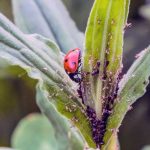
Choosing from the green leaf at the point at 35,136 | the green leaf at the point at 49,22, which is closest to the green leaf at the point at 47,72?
the green leaf at the point at 49,22

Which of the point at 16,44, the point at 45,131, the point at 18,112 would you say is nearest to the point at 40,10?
the point at 16,44

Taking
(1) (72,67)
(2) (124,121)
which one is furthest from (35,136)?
(1) (72,67)

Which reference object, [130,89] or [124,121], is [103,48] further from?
[124,121]

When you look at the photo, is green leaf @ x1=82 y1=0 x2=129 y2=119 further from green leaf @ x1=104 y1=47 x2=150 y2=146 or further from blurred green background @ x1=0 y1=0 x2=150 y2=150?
blurred green background @ x1=0 y1=0 x2=150 y2=150

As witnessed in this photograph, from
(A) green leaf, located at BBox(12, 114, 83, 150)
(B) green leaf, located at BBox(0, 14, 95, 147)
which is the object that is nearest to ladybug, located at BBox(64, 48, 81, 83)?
(B) green leaf, located at BBox(0, 14, 95, 147)

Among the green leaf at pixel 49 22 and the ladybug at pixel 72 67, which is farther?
the green leaf at pixel 49 22

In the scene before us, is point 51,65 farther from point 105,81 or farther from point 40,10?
point 40,10

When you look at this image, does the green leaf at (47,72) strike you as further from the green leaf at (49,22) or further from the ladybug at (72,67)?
the green leaf at (49,22)
